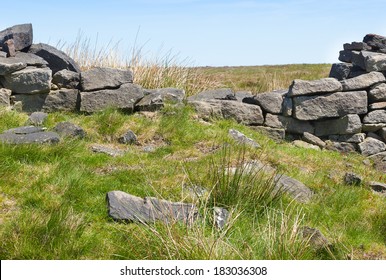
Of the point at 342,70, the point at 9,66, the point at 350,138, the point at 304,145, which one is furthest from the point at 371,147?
the point at 9,66

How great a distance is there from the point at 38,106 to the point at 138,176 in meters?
4.35

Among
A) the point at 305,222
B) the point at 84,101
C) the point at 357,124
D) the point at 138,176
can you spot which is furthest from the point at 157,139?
the point at 357,124

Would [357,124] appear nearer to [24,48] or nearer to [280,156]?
[280,156]

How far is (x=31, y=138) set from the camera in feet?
26.9

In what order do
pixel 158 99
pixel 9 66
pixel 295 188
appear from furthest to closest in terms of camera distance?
1. pixel 158 99
2. pixel 9 66
3. pixel 295 188

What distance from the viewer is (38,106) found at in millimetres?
10961

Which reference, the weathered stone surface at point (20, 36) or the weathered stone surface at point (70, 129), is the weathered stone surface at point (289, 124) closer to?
the weathered stone surface at point (70, 129)

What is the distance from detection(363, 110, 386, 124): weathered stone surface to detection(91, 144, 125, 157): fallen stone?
5774 mm

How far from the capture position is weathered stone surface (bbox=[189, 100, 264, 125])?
11409 millimetres

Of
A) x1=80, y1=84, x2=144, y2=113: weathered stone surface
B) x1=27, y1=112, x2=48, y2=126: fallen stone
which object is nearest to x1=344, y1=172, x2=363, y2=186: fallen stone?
x1=80, y1=84, x2=144, y2=113: weathered stone surface

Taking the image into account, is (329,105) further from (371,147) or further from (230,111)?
(230,111)

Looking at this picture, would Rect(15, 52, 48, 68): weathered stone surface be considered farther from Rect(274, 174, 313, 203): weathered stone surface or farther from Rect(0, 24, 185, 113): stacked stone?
Rect(274, 174, 313, 203): weathered stone surface

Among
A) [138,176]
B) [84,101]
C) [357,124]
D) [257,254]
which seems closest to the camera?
[257,254]

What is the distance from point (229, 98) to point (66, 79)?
134 inches
